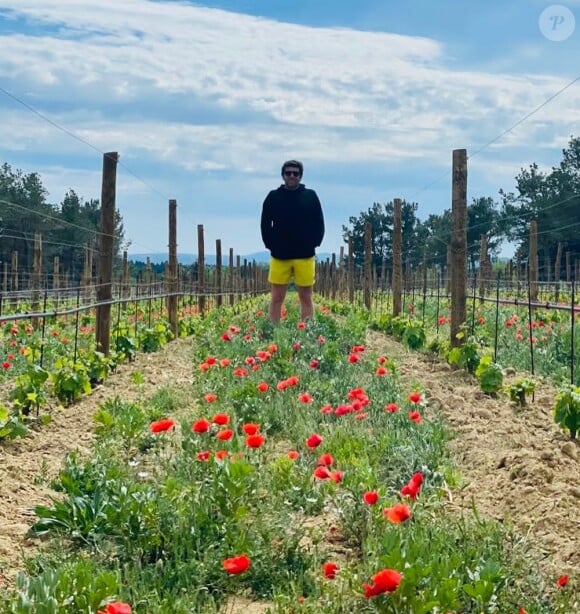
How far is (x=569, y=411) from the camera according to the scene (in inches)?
212

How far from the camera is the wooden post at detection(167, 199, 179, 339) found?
14.7m

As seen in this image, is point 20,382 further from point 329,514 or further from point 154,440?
point 329,514

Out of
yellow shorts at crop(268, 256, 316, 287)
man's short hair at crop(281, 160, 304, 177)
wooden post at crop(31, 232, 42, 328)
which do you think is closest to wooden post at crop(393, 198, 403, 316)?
yellow shorts at crop(268, 256, 316, 287)

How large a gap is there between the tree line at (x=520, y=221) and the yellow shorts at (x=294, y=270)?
2593 centimetres

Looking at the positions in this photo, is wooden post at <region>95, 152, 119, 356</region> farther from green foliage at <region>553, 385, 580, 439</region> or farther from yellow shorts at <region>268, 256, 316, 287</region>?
green foliage at <region>553, 385, 580, 439</region>

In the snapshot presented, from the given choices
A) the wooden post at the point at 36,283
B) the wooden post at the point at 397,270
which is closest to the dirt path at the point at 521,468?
the wooden post at the point at 397,270

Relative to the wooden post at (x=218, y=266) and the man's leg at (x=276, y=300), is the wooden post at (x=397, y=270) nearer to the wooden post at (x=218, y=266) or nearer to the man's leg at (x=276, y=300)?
the man's leg at (x=276, y=300)

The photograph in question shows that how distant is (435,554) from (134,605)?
3.36 feet

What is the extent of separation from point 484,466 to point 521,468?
359 millimetres

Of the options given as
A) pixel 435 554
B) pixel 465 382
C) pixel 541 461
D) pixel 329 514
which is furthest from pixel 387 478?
pixel 465 382

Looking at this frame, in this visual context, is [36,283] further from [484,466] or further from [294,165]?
[484,466]

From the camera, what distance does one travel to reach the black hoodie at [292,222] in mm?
10883

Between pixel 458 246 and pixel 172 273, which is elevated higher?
pixel 458 246

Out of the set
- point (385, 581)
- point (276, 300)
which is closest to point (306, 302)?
point (276, 300)
